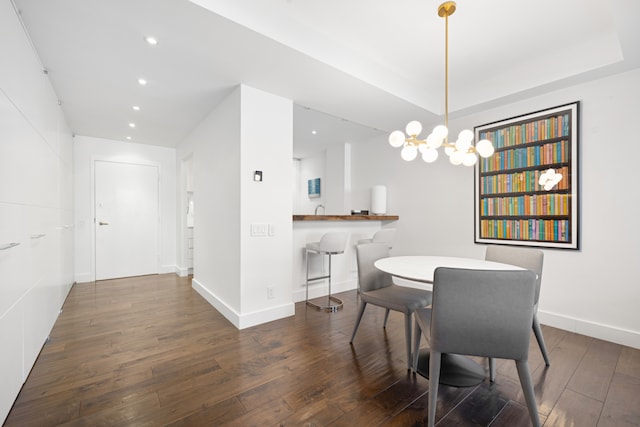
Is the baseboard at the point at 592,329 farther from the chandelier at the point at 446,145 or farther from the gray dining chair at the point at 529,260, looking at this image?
the chandelier at the point at 446,145

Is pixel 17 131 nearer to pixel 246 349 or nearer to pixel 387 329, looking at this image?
pixel 246 349

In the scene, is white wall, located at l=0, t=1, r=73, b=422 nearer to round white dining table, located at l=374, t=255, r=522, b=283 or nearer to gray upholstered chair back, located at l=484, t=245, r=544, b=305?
round white dining table, located at l=374, t=255, r=522, b=283

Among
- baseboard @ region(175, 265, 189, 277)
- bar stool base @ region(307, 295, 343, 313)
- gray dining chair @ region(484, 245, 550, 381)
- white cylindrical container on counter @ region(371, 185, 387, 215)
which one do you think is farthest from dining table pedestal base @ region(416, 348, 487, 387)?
baseboard @ region(175, 265, 189, 277)

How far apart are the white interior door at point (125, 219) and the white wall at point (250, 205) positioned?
247 centimetres

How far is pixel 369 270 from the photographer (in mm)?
2465

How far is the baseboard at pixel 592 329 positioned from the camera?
2383 millimetres

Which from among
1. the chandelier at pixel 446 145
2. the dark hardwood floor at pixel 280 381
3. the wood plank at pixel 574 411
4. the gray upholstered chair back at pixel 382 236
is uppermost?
the chandelier at pixel 446 145

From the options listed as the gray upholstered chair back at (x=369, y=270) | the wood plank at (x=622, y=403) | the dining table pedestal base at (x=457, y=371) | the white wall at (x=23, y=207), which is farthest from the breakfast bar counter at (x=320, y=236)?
the wood plank at (x=622, y=403)

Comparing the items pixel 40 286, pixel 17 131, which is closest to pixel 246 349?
pixel 40 286

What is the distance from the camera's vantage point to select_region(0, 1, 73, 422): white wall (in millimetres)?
1513

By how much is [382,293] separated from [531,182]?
2108mm

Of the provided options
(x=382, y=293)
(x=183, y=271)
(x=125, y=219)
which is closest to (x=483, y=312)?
(x=382, y=293)

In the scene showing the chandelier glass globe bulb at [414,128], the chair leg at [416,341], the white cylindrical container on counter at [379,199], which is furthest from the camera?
the white cylindrical container on counter at [379,199]

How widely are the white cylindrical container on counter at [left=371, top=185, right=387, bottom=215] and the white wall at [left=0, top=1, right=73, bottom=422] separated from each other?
3741 millimetres
